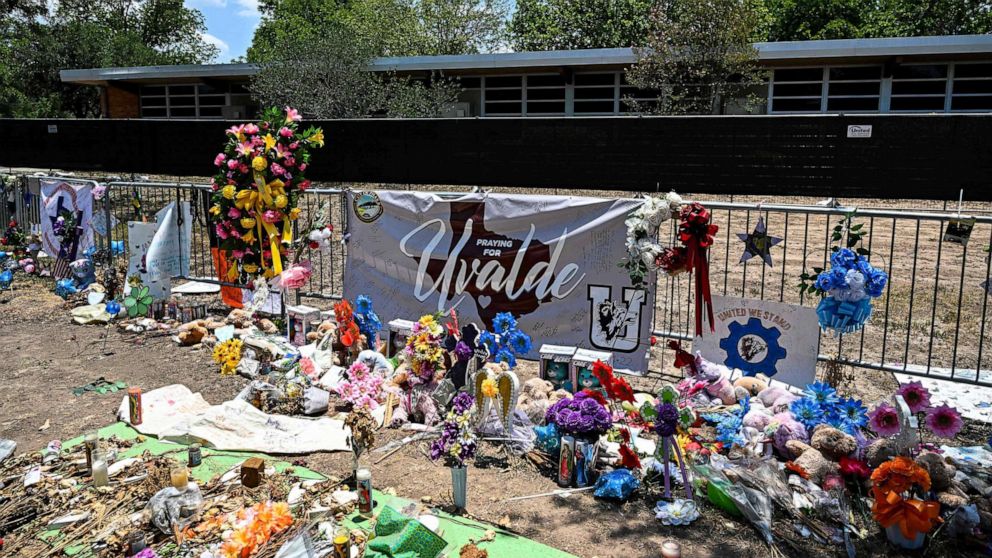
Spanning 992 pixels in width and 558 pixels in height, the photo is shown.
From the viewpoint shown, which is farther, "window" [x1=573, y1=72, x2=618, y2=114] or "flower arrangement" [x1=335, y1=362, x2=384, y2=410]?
"window" [x1=573, y1=72, x2=618, y2=114]

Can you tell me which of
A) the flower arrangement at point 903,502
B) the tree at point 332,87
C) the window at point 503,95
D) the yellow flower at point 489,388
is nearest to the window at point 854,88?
the window at point 503,95

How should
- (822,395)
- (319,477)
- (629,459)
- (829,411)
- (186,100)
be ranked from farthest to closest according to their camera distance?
(186,100), (822,395), (829,411), (319,477), (629,459)

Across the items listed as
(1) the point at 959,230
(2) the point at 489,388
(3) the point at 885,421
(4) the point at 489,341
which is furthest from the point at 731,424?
(1) the point at 959,230

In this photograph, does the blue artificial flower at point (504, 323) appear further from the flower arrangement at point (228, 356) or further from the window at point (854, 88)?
the window at point (854, 88)

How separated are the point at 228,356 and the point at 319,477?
2.53 metres

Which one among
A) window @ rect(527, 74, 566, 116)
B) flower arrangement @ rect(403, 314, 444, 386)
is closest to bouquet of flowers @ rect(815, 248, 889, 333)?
flower arrangement @ rect(403, 314, 444, 386)

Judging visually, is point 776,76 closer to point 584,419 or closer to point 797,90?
point 797,90

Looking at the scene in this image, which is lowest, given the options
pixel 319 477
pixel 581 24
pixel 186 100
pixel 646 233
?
pixel 319 477

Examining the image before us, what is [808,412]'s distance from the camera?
499 cm

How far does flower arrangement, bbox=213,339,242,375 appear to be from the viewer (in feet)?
22.7

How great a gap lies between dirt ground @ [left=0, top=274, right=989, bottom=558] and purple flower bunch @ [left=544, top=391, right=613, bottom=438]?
38 cm

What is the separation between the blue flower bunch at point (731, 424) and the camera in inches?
197

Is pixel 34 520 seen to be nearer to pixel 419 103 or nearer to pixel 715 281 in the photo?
pixel 715 281

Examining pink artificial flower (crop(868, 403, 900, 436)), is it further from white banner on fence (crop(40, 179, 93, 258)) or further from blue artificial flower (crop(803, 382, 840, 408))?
white banner on fence (crop(40, 179, 93, 258))
